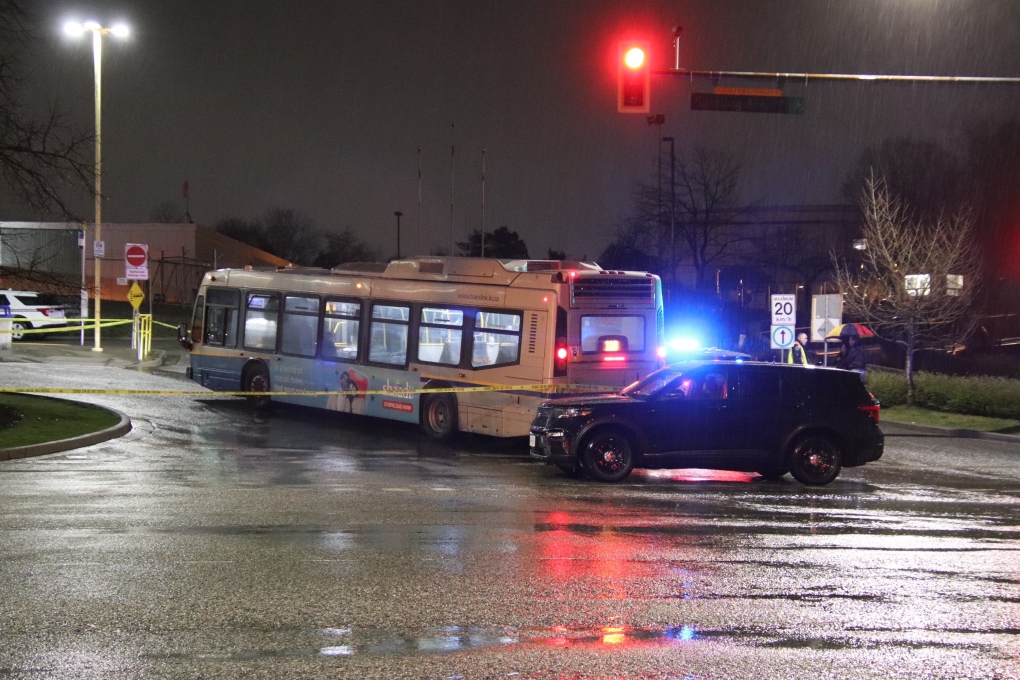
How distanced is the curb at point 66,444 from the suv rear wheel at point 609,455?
8053 mm

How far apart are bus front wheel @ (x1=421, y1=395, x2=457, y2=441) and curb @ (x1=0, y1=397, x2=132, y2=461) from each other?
208 inches

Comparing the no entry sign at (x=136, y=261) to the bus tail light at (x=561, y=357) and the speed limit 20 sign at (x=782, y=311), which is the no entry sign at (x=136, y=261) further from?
the bus tail light at (x=561, y=357)

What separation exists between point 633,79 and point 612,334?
421 centimetres

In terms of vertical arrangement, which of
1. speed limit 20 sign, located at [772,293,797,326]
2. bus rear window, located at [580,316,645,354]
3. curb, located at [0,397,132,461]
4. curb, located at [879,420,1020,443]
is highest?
speed limit 20 sign, located at [772,293,797,326]

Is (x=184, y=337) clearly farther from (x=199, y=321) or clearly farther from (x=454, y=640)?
(x=454, y=640)

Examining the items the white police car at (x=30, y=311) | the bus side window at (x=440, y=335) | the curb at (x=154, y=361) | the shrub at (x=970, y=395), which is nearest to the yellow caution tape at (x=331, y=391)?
the bus side window at (x=440, y=335)

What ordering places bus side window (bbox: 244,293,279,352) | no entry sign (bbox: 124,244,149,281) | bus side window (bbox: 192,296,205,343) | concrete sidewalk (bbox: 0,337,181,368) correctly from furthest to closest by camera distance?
1. no entry sign (bbox: 124,244,149,281)
2. concrete sidewalk (bbox: 0,337,181,368)
3. bus side window (bbox: 192,296,205,343)
4. bus side window (bbox: 244,293,279,352)

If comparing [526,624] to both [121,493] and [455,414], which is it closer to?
[121,493]

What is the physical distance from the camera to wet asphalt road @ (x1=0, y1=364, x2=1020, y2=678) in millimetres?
5883

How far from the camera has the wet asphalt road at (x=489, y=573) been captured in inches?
232

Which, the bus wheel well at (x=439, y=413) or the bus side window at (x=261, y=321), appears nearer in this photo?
the bus wheel well at (x=439, y=413)

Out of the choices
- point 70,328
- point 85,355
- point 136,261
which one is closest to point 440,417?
point 70,328

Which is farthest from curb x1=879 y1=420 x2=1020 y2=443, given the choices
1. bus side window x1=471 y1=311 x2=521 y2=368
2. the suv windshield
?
bus side window x1=471 y1=311 x2=521 y2=368

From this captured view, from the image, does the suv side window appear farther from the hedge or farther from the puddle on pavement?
the hedge
